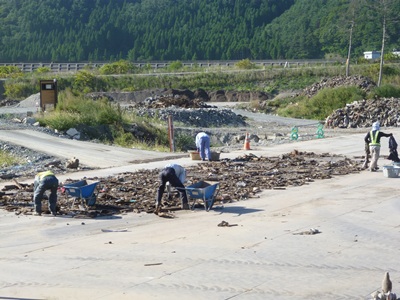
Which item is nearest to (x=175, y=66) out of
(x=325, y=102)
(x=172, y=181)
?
(x=325, y=102)

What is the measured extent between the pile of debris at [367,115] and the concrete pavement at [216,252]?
27.8m

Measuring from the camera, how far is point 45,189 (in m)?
18.9

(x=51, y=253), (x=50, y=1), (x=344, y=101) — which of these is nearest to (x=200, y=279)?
(x=51, y=253)

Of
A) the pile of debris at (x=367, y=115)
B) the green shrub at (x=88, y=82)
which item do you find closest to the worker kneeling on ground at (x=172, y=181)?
the pile of debris at (x=367, y=115)

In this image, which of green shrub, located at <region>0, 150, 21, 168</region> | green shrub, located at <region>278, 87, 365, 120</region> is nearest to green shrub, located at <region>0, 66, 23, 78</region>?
green shrub, located at <region>278, 87, 365, 120</region>

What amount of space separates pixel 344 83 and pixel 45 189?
5041 cm

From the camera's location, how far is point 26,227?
59.2ft

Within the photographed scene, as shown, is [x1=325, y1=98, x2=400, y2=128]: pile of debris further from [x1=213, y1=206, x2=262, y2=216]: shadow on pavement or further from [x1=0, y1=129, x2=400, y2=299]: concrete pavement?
[x1=213, y1=206, x2=262, y2=216]: shadow on pavement

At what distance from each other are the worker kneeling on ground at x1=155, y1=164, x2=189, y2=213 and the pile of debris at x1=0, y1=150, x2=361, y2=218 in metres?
0.34

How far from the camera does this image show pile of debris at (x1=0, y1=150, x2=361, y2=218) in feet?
66.6

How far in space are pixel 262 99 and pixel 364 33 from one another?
144 ft

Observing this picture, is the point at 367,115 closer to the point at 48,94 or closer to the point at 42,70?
the point at 48,94

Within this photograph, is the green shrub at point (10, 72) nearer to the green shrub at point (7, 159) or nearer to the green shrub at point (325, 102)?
the green shrub at point (325, 102)

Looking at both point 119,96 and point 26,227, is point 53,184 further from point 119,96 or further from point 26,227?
point 119,96
